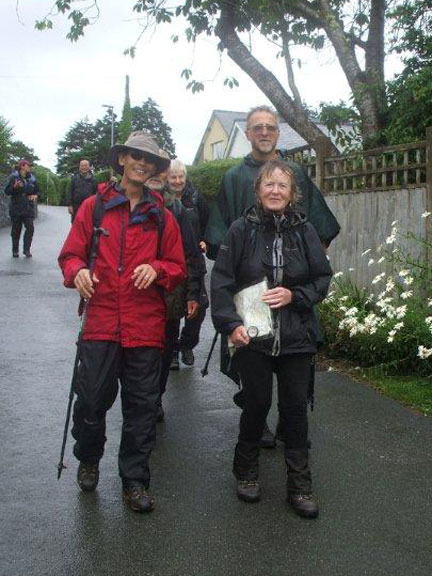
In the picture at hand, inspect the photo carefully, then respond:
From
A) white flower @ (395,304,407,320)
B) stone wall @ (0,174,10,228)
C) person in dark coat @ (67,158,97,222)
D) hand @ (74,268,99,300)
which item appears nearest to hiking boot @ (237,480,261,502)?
hand @ (74,268,99,300)

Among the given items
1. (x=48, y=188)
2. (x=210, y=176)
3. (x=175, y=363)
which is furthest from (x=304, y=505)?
(x=48, y=188)

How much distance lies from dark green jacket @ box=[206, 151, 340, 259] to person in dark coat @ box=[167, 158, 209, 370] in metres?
1.37

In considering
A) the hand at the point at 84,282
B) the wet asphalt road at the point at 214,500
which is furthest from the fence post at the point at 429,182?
the hand at the point at 84,282

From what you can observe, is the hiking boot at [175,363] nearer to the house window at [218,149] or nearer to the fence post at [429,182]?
the fence post at [429,182]

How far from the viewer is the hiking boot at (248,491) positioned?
3.82m

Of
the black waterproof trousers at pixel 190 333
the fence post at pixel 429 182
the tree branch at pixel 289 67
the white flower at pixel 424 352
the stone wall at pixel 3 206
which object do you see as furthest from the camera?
the stone wall at pixel 3 206

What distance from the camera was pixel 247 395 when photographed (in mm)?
3830

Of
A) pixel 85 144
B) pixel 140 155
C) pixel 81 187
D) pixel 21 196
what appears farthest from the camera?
pixel 85 144

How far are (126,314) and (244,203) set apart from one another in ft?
3.77

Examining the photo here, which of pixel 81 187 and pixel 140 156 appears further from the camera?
pixel 81 187

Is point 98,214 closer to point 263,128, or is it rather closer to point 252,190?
point 252,190

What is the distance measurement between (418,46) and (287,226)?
6.17 m

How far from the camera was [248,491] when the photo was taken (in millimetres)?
3840

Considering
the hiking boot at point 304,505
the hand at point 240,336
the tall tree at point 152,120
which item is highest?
the tall tree at point 152,120
